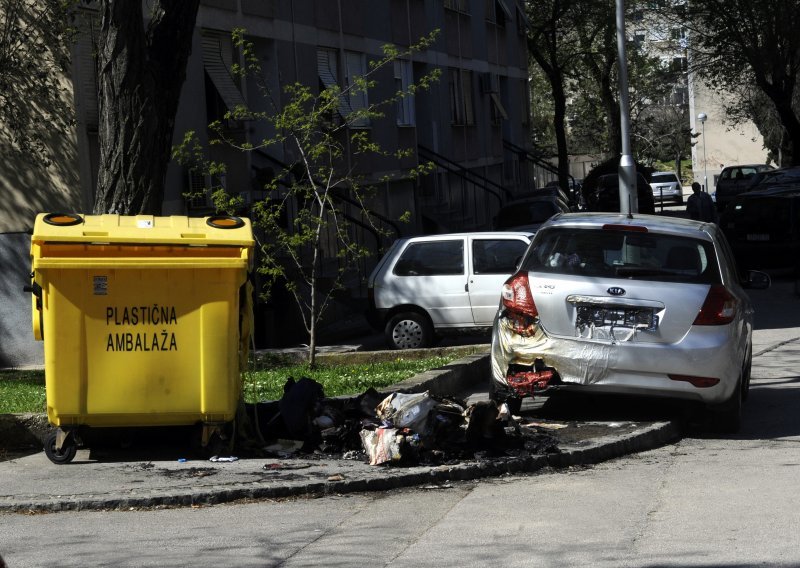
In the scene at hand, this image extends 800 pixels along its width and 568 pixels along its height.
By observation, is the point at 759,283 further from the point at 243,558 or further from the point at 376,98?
the point at 376,98

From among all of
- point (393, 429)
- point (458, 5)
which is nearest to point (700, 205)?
point (458, 5)

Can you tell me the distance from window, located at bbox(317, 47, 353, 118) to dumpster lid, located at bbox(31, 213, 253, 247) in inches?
606

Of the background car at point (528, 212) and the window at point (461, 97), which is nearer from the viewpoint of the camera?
the background car at point (528, 212)

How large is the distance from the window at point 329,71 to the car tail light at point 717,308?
15.0 meters

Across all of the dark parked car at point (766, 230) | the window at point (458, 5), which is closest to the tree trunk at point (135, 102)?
the dark parked car at point (766, 230)

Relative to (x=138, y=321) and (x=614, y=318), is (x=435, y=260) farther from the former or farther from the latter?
(x=138, y=321)

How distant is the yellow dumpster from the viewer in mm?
8180

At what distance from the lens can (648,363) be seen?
9188mm

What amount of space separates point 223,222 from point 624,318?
3.08m

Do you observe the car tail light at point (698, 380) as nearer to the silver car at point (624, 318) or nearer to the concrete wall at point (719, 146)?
the silver car at point (624, 318)

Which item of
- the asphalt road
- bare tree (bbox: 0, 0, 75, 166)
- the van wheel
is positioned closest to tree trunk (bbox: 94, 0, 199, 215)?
the asphalt road

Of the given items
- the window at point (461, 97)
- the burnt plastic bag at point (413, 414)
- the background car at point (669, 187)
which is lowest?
the burnt plastic bag at point (413, 414)

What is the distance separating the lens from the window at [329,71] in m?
24.0

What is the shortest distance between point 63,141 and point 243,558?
11258mm
